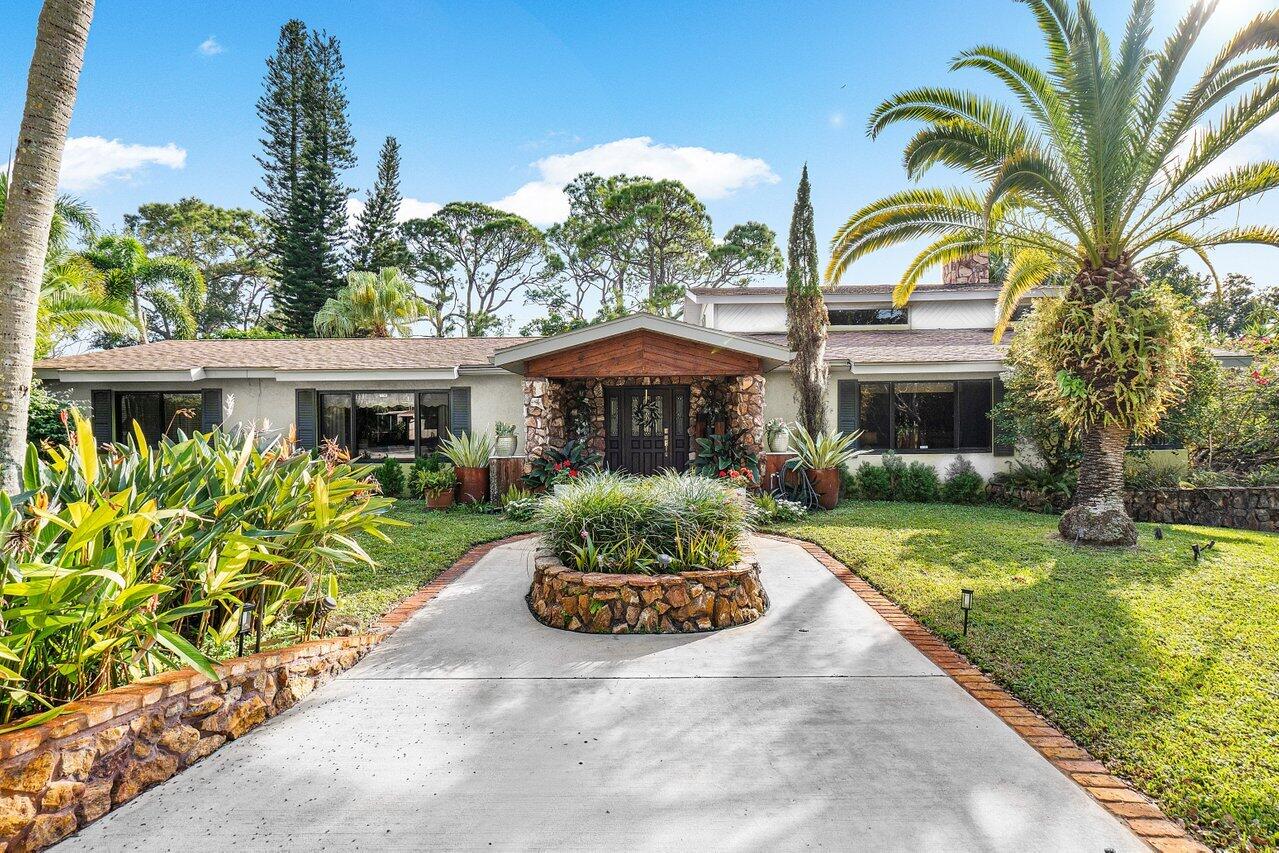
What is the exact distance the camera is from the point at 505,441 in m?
11.1

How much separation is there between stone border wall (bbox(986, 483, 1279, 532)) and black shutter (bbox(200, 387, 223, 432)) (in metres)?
16.0

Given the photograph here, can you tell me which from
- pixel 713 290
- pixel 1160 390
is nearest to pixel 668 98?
pixel 713 290

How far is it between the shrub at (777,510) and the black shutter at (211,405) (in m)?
11.0

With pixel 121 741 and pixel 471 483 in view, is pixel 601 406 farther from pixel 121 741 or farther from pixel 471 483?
pixel 121 741

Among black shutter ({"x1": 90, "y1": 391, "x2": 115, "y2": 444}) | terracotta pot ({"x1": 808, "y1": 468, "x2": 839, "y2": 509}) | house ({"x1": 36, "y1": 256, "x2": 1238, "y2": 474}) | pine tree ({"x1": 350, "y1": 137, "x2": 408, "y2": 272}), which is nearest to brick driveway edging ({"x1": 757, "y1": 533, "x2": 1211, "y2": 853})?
terracotta pot ({"x1": 808, "y1": 468, "x2": 839, "y2": 509})

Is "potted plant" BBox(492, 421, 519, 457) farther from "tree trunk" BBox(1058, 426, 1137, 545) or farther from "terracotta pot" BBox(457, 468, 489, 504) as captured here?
"tree trunk" BBox(1058, 426, 1137, 545)

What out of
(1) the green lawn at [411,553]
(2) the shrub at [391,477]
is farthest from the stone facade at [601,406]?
(2) the shrub at [391,477]

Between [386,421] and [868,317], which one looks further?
[868,317]

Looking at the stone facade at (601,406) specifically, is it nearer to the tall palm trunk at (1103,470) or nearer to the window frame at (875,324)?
the tall palm trunk at (1103,470)

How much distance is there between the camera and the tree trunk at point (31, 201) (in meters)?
3.26

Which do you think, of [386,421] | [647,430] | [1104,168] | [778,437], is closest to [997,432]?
[778,437]

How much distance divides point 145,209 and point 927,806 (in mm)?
42182

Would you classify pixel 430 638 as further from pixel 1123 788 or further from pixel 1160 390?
pixel 1160 390

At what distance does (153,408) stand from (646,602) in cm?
1270
